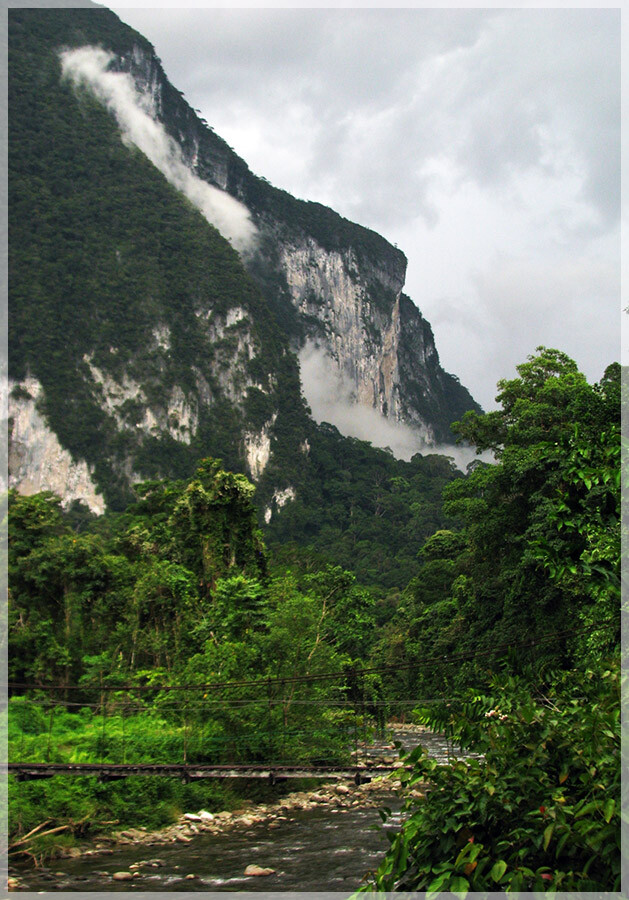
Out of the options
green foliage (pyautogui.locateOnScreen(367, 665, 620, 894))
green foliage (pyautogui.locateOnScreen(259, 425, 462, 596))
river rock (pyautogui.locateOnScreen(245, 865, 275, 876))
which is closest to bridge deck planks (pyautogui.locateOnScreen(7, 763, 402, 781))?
river rock (pyautogui.locateOnScreen(245, 865, 275, 876))

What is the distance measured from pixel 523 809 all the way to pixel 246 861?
976 cm

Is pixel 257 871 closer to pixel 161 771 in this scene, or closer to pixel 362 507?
pixel 161 771

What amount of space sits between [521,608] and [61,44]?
10354 centimetres

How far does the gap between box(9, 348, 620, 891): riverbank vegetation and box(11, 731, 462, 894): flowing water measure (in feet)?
4.93

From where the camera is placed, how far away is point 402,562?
2685 inches

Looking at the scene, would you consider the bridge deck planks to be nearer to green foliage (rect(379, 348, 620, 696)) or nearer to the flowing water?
the flowing water

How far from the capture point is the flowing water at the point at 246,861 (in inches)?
398

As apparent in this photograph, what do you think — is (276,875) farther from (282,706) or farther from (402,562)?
(402,562)

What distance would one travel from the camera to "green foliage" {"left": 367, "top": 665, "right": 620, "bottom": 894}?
241 centimetres

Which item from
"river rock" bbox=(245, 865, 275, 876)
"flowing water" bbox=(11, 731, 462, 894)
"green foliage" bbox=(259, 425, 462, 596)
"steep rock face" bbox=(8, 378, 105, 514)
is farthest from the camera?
"green foliage" bbox=(259, 425, 462, 596)

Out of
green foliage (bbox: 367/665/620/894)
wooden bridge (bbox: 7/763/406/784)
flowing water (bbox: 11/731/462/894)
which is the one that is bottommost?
flowing water (bbox: 11/731/462/894)

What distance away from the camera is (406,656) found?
97.4ft

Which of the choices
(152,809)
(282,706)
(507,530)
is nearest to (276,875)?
(152,809)

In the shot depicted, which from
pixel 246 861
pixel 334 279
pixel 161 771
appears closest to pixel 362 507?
pixel 334 279
